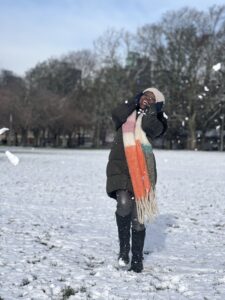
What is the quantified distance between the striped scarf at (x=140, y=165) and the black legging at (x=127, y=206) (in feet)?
0.20

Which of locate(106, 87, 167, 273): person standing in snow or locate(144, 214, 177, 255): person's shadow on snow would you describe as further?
locate(144, 214, 177, 255): person's shadow on snow

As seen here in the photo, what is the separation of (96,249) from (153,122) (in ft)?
6.79

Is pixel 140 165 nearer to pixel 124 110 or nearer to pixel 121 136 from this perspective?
pixel 121 136

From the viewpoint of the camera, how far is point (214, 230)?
371 inches

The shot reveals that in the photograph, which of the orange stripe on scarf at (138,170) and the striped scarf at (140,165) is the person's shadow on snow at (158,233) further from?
the orange stripe on scarf at (138,170)

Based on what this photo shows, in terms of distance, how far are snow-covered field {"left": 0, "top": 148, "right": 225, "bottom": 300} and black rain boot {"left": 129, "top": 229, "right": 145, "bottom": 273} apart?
11 centimetres

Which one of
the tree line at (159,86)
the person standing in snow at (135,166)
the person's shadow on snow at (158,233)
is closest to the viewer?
the person standing in snow at (135,166)

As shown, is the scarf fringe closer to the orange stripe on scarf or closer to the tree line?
the orange stripe on scarf

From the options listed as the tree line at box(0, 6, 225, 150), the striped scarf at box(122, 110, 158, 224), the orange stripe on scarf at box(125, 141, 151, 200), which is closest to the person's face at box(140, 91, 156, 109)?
the striped scarf at box(122, 110, 158, 224)

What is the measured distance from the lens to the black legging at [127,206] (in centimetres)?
623

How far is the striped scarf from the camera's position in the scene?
Answer: 243 inches

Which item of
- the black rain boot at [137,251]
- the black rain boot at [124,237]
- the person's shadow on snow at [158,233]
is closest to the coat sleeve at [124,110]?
the black rain boot at [124,237]

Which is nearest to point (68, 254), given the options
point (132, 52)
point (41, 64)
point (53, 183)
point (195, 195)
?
point (195, 195)

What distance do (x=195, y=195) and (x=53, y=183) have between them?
4.58 metres
